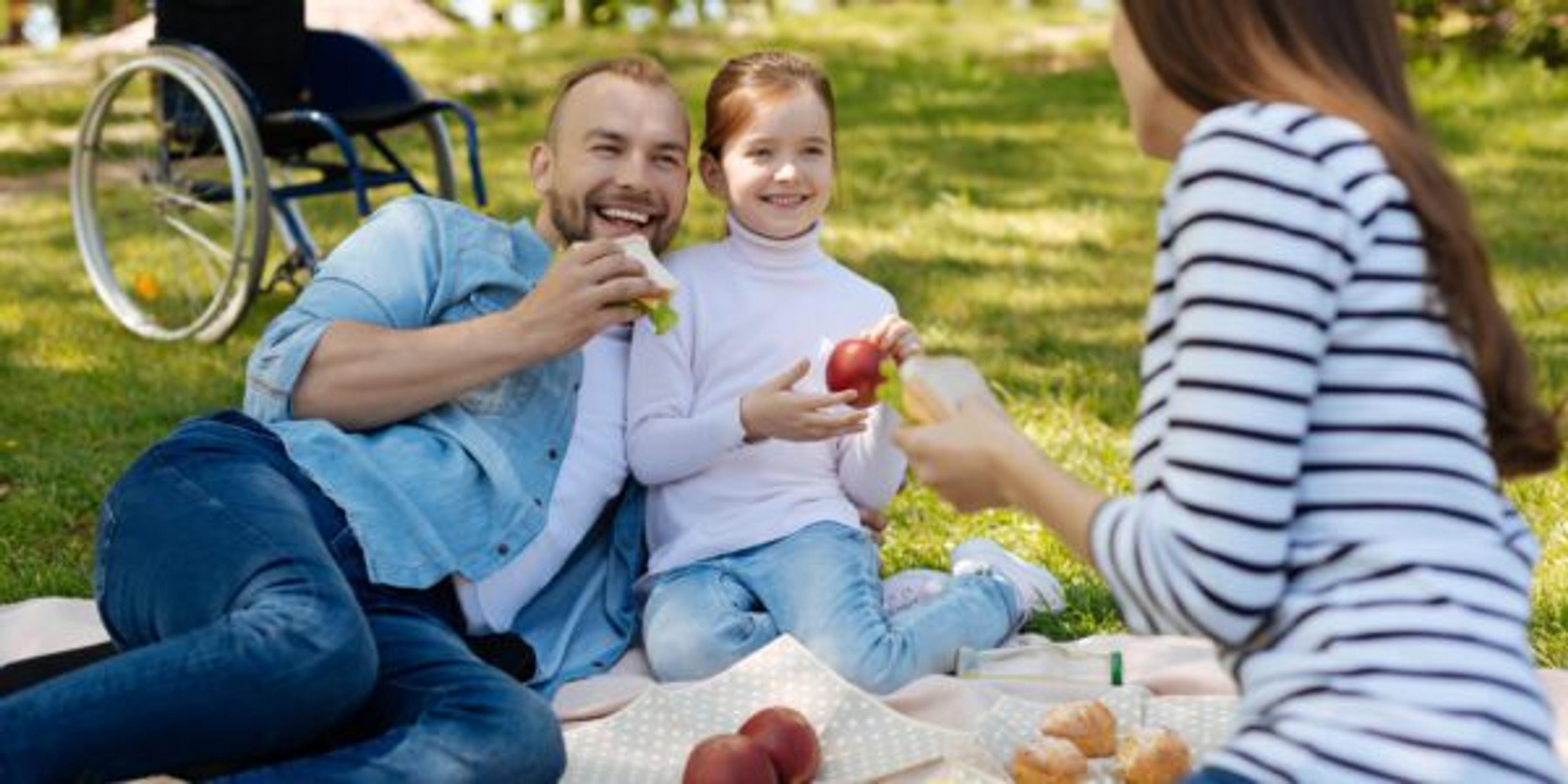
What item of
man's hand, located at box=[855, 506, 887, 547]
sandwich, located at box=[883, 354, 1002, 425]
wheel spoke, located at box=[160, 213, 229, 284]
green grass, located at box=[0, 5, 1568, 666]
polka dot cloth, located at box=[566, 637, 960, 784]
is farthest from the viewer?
wheel spoke, located at box=[160, 213, 229, 284]

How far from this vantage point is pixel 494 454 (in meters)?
2.76

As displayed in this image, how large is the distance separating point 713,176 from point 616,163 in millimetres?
213

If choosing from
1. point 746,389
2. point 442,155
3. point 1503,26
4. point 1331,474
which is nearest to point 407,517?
point 746,389

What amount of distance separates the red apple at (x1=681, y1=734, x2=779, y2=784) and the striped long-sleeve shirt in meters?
0.91

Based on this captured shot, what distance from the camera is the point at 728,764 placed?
7.98 feet

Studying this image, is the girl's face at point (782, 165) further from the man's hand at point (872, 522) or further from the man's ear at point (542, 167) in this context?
the man's hand at point (872, 522)

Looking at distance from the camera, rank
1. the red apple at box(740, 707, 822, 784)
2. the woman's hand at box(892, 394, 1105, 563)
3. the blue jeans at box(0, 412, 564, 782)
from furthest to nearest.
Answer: the red apple at box(740, 707, 822, 784) < the blue jeans at box(0, 412, 564, 782) < the woman's hand at box(892, 394, 1105, 563)

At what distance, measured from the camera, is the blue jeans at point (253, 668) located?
228 centimetres

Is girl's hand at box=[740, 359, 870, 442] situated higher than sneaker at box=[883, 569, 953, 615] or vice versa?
girl's hand at box=[740, 359, 870, 442]

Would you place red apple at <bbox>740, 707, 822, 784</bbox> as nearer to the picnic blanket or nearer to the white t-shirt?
the picnic blanket

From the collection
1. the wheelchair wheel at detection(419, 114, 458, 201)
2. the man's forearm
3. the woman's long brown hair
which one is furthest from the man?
the wheelchair wheel at detection(419, 114, 458, 201)

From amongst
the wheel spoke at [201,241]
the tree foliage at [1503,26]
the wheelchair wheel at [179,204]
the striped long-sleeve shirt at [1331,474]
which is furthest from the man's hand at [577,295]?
the tree foliage at [1503,26]

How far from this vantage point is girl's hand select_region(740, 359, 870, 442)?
2789 millimetres

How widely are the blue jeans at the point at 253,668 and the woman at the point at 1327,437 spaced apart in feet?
3.26
